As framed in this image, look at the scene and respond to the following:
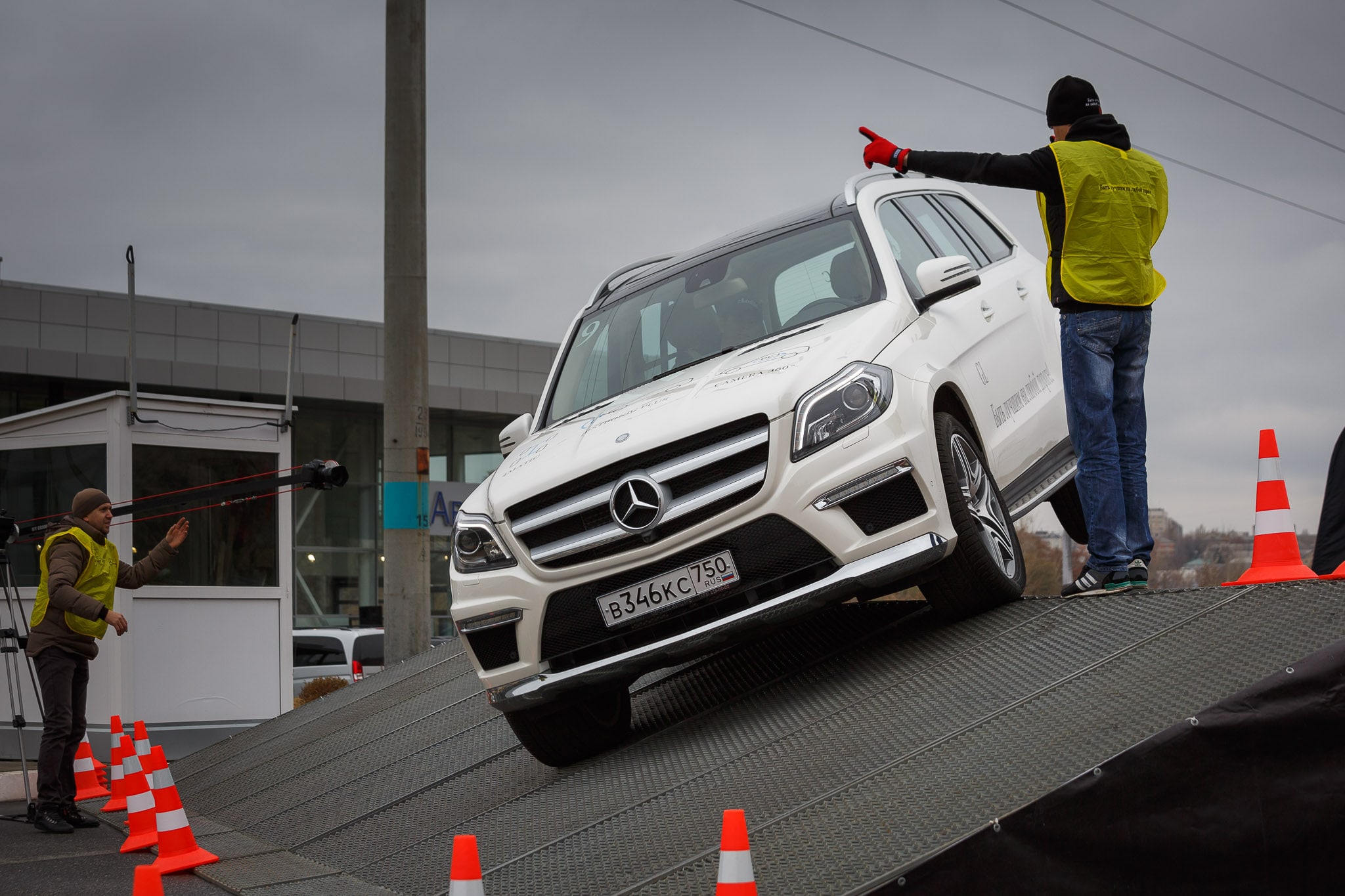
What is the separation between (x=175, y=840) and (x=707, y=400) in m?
3.04

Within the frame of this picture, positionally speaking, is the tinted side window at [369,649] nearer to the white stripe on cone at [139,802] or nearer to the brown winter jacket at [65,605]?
the brown winter jacket at [65,605]

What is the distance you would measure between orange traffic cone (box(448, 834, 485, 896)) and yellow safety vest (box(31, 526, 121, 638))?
5536mm

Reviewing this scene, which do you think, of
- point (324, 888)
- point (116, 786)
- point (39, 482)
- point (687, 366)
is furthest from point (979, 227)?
point (39, 482)

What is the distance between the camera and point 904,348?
5.01m

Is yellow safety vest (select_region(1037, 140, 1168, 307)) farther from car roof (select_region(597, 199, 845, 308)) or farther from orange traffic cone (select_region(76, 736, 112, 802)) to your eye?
orange traffic cone (select_region(76, 736, 112, 802))

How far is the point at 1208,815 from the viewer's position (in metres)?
3.30

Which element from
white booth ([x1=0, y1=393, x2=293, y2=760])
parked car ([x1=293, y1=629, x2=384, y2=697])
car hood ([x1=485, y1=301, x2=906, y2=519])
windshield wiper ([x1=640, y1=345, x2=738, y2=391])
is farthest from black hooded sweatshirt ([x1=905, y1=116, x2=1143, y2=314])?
parked car ([x1=293, y1=629, x2=384, y2=697])

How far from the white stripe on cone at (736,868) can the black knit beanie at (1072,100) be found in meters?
3.70

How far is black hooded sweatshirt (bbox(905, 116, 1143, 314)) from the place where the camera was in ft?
17.1

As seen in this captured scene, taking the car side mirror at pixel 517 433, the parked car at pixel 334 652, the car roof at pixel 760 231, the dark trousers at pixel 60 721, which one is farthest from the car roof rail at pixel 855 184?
the parked car at pixel 334 652

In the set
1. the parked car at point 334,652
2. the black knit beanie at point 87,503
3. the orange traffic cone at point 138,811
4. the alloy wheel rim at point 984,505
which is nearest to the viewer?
the alloy wheel rim at point 984,505

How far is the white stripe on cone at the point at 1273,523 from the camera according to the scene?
541 centimetres

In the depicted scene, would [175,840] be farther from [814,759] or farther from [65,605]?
[814,759]

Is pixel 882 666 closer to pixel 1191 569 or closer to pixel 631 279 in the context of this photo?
pixel 631 279
